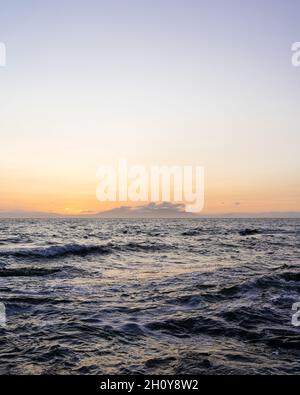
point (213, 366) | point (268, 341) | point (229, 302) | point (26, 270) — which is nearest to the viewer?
point (213, 366)

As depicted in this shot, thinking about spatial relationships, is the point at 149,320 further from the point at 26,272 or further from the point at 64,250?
the point at 64,250

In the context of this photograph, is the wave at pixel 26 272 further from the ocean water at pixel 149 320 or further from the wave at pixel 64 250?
the wave at pixel 64 250

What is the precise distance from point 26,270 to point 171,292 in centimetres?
846

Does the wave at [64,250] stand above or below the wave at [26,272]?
below

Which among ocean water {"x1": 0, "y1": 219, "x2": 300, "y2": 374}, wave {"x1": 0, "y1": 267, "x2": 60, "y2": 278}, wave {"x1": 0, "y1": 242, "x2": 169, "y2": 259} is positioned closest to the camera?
ocean water {"x1": 0, "y1": 219, "x2": 300, "y2": 374}

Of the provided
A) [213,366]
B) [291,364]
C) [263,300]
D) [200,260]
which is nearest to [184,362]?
[213,366]

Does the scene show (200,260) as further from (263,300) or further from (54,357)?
(54,357)

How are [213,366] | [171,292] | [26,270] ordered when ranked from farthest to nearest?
[26,270]
[171,292]
[213,366]

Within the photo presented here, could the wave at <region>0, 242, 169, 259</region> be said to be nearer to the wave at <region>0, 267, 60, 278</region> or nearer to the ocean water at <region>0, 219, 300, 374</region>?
the wave at <region>0, 267, 60, 278</region>

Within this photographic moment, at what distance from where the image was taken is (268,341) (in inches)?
311

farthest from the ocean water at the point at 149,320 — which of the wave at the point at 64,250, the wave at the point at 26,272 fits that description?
the wave at the point at 64,250

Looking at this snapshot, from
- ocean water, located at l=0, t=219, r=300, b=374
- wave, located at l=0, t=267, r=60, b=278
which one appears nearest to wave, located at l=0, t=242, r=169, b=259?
wave, located at l=0, t=267, r=60, b=278

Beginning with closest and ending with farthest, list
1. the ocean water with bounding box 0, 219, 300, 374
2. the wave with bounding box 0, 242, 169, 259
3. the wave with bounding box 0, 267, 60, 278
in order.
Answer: the ocean water with bounding box 0, 219, 300, 374
the wave with bounding box 0, 267, 60, 278
the wave with bounding box 0, 242, 169, 259

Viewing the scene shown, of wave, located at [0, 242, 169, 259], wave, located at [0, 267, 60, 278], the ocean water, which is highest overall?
the ocean water
